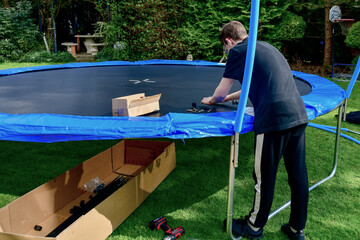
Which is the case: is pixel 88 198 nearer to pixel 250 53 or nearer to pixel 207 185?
pixel 207 185

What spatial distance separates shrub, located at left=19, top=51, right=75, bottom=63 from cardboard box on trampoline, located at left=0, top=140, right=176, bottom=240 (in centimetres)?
619

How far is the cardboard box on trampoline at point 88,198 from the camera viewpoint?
1286 millimetres

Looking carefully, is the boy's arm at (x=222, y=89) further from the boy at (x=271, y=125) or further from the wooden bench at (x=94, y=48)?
the wooden bench at (x=94, y=48)

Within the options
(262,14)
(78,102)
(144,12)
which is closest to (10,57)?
(144,12)

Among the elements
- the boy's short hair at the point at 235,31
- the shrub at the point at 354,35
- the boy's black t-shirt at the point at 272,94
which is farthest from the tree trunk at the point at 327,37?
the boy's black t-shirt at the point at 272,94

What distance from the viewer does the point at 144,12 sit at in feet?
21.2

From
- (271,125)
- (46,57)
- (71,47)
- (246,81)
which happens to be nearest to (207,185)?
(271,125)

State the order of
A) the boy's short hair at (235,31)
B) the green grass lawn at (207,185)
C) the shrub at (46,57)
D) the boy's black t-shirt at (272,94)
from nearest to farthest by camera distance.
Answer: the boy's black t-shirt at (272,94) < the boy's short hair at (235,31) < the green grass lawn at (207,185) < the shrub at (46,57)

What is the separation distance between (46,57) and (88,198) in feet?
22.1

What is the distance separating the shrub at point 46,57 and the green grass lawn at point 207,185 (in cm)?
529

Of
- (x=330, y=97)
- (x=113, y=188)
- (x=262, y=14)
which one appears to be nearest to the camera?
(x=113, y=188)

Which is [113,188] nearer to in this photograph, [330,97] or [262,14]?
[330,97]

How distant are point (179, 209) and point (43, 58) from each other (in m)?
7.01

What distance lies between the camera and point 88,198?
172 cm
